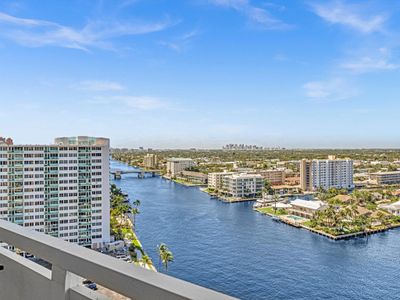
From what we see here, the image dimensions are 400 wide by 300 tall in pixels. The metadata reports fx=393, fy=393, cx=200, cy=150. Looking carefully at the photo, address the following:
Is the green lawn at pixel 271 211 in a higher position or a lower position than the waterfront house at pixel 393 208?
lower

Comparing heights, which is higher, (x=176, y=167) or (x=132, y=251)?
(x=176, y=167)

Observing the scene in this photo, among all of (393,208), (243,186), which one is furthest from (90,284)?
(243,186)

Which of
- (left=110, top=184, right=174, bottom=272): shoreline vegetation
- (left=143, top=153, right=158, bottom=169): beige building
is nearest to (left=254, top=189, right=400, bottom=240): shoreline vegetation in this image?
(left=110, top=184, right=174, bottom=272): shoreline vegetation

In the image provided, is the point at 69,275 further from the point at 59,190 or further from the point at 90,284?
the point at 59,190

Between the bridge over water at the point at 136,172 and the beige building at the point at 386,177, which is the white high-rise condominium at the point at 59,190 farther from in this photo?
the beige building at the point at 386,177

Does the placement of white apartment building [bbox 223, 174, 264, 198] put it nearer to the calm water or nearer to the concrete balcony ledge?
the calm water

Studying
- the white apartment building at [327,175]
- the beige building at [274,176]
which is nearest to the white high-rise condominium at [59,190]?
the beige building at [274,176]
